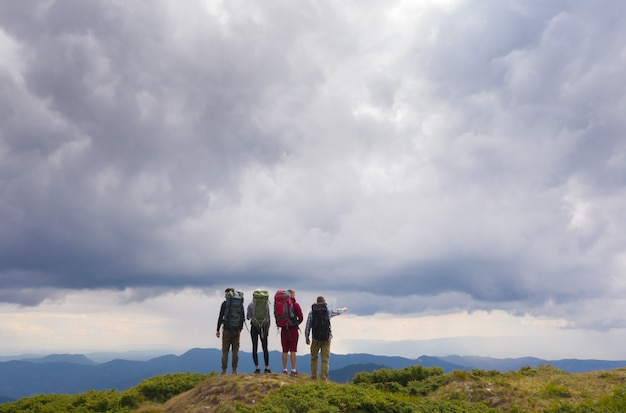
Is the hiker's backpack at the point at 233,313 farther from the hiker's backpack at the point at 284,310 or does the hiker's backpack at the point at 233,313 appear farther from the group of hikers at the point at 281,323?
the hiker's backpack at the point at 284,310

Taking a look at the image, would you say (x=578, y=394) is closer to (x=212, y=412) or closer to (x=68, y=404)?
(x=212, y=412)

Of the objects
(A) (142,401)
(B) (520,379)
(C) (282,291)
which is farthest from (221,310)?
(B) (520,379)

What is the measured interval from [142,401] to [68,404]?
10.7 feet

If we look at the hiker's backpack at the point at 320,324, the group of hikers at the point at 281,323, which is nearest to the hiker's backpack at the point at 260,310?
the group of hikers at the point at 281,323

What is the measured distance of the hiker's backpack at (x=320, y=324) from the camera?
17750mm

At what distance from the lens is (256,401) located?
14.7 m

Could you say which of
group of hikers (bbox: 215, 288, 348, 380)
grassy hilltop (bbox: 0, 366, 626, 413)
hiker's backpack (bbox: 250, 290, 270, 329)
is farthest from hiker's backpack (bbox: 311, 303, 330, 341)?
hiker's backpack (bbox: 250, 290, 270, 329)

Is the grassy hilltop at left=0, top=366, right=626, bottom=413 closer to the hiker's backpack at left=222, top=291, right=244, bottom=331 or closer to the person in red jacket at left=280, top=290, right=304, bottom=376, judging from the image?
the person in red jacket at left=280, top=290, right=304, bottom=376

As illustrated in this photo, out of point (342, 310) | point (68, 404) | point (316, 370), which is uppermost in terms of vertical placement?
point (342, 310)

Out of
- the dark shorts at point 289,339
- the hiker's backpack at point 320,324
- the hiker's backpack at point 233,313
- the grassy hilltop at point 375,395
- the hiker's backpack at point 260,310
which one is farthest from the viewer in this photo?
the hiker's backpack at point 233,313

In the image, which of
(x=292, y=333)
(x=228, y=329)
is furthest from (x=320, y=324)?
(x=228, y=329)

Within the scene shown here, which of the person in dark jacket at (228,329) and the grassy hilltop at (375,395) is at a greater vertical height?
the person in dark jacket at (228,329)

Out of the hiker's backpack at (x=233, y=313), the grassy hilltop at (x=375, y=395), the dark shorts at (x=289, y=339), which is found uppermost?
the hiker's backpack at (x=233, y=313)

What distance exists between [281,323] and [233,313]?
87.6 inches
